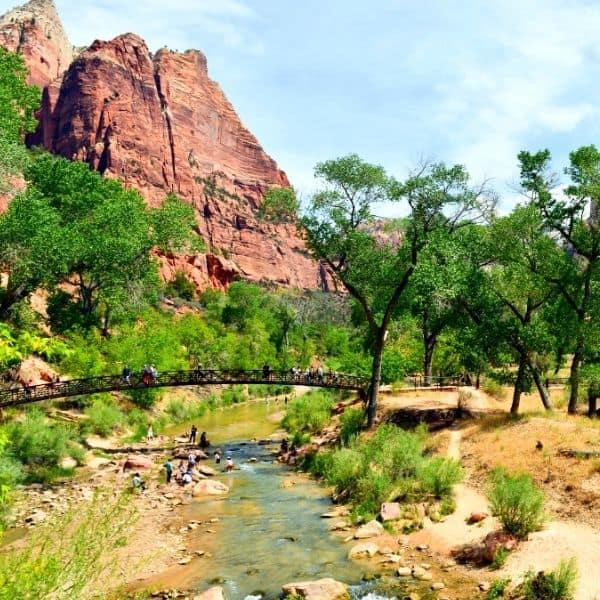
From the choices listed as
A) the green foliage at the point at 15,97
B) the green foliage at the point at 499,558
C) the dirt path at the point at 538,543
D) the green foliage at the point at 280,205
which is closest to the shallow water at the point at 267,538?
the dirt path at the point at 538,543

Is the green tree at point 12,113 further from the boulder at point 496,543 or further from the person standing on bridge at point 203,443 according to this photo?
the boulder at point 496,543

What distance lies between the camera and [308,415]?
134 feet

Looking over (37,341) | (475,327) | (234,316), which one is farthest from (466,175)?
(234,316)

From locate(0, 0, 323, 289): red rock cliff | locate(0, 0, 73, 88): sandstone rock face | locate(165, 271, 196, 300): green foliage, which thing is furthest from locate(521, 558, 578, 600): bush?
locate(0, 0, 73, 88): sandstone rock face

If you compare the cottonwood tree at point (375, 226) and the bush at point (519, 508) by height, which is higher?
the cottonwood tree at point (375, 226)

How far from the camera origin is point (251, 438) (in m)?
41.2

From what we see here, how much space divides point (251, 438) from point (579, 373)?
2363 cm

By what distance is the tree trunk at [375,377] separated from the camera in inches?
1212

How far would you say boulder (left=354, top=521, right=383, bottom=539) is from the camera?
62.3ft

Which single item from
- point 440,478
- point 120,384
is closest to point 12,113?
point 120,384

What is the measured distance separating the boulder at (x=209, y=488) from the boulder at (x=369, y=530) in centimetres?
874

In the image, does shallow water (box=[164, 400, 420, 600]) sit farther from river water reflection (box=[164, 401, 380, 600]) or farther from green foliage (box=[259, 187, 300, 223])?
green foliage (box=[259, 187, 300, 223])

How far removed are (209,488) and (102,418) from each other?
46.3 ft

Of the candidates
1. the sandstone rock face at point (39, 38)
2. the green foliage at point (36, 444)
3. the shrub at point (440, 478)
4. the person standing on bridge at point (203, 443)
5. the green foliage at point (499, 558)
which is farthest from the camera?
the sandstone rock face at point (39, 38)
